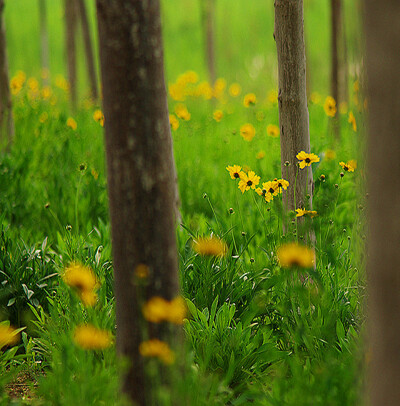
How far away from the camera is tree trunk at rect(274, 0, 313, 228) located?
9.18ft

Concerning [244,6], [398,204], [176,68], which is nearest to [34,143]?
[398,204]

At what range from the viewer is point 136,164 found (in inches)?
71.2

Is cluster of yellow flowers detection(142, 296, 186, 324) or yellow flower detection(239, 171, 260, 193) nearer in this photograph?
cluster of yellow flowers detection(142, 296, 186, 324)

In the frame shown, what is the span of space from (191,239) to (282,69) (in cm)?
102

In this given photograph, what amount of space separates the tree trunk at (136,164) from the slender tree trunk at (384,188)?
71 centimetres

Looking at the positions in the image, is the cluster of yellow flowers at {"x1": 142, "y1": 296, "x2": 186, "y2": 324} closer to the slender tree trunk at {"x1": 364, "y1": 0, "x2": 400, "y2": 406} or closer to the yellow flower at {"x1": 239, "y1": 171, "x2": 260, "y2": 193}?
the slender tree trunk at {"x1": 364, "y1": 0, "x2": 400, "y2": 406}

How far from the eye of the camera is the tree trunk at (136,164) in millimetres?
1773

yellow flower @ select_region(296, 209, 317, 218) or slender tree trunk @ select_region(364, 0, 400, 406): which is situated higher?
slender tree trunk @ select_region(364, 0, 400, 406)

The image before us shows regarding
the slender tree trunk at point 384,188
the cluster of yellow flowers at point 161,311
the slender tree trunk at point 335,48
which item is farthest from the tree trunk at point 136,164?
the slender tree trunk at point 335,48

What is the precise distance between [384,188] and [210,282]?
4.93 ft

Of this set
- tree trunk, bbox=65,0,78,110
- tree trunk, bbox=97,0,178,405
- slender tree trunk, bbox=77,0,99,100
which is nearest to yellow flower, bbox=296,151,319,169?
tree trunk, bbox=97,0,178,405

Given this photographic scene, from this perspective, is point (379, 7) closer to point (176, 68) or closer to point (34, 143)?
point (34, 143)

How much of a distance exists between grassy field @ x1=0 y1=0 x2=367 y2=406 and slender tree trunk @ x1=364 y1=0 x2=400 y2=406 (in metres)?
0.45

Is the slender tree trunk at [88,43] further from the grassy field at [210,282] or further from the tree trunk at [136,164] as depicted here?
the tree trunk at [136,164]
